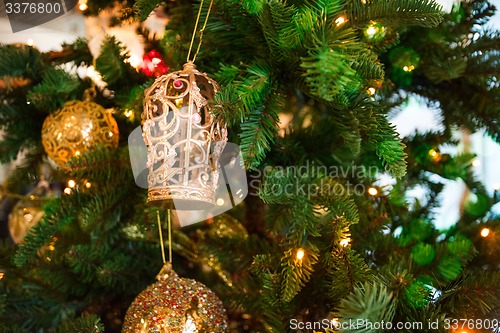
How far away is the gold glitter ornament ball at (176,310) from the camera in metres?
0.55

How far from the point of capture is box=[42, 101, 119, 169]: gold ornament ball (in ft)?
2.26

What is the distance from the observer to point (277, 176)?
1.79 ft

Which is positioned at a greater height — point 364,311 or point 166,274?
point 364,311

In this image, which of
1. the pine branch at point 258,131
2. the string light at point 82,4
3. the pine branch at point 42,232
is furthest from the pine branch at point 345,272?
the string light at point 82,4

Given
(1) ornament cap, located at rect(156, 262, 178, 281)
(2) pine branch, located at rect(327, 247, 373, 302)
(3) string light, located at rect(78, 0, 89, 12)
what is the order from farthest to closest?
(3) string light, located at rect(78, 0, 89, 12), (1) ornament cap, located at rect(156, 262, 178, 281), (2) pine branch, located at rect(327, 247, 373, 302)

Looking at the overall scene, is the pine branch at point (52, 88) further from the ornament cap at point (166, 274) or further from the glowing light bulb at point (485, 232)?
the glowing light bulb at point (485, 232)

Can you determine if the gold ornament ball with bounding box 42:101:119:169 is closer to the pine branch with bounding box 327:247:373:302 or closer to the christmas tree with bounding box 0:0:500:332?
the christmas tree with bounding box 0:0:500:332

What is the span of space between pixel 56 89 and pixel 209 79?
0.82 feet

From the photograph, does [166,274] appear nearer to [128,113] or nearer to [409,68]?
[128,113]

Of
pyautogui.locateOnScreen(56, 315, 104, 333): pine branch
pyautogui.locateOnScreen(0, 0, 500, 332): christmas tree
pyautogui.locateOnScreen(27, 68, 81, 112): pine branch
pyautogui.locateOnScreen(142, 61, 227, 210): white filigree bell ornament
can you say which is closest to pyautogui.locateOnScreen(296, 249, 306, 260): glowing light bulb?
pyautogui.locateOnScreen(0, 0, 500, 332): christmas tree

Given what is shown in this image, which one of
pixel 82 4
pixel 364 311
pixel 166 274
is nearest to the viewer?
pixel 364 311

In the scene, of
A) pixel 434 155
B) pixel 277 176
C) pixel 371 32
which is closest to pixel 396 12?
pixel 371 32

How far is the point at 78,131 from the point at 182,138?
22cm

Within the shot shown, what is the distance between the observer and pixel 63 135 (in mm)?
694
